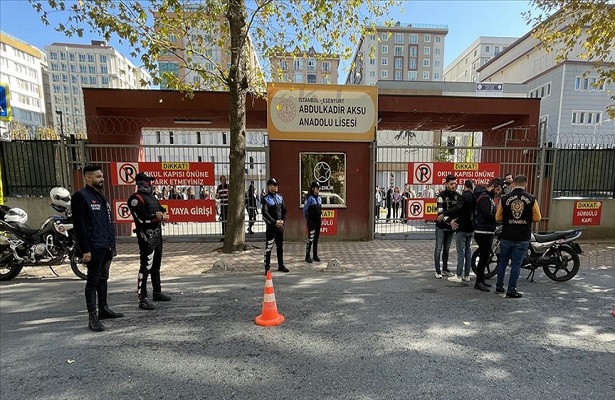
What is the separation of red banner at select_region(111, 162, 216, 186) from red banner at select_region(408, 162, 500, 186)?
5.62 metres

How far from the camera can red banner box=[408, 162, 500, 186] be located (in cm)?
891

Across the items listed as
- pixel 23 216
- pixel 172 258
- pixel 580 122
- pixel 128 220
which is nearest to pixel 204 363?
pixel 172 258

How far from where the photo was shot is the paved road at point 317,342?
271 centimetres

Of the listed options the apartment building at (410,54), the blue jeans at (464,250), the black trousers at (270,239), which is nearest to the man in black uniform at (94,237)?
the black trousers at (270,239)

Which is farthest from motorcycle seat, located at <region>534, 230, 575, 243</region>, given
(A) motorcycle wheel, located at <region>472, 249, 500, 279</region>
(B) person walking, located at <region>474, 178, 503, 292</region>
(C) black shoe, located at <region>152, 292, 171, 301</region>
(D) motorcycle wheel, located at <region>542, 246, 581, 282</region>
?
(C) black shoe, located at <region>152, 292, 171, 301</region>

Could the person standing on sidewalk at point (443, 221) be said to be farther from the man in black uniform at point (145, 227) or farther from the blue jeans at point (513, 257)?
the man in black uniform at point (145, 227)

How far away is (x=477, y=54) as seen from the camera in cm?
7750

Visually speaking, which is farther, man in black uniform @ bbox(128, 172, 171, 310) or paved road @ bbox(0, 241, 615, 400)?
man in black uniform @ bbox(128, 172, 171, 310)

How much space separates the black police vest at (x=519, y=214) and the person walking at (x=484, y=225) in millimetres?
292

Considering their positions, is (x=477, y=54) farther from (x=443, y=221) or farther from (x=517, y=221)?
(x=517, y=221)

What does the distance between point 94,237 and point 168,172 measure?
4881mm

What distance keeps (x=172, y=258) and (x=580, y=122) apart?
4424 cm

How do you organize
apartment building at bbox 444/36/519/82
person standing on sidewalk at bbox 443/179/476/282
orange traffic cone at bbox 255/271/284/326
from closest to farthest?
orange traffic cone at bbox 255/271/284/326 < person standing on sidewalk at bbox 443/179/476/282 < apartment building at bbox 444/36/519/82

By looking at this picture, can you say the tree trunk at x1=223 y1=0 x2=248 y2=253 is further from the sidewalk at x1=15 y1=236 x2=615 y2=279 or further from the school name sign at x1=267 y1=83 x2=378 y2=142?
the school name sign at x1=267 y1=83 x2=378 y2=142
